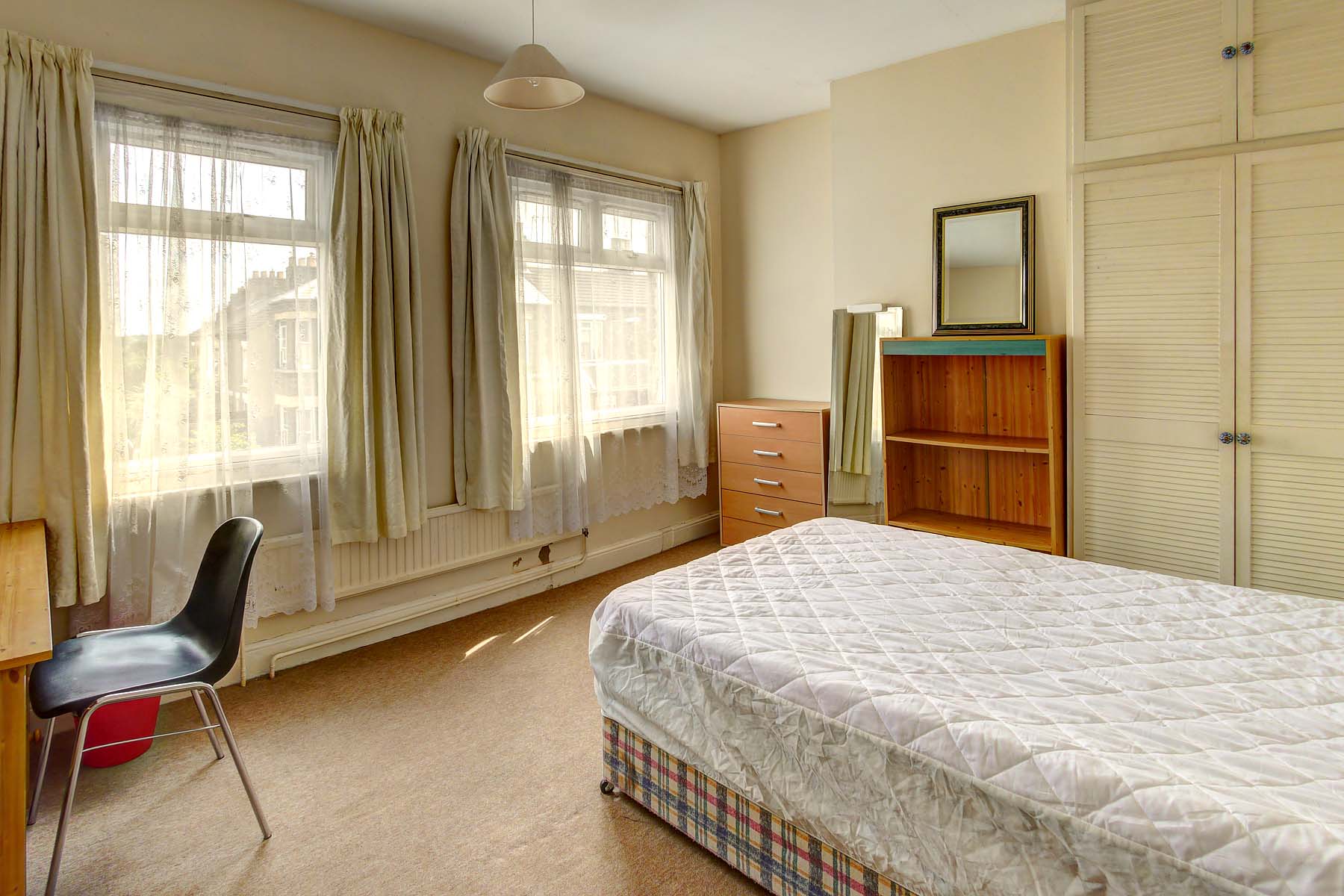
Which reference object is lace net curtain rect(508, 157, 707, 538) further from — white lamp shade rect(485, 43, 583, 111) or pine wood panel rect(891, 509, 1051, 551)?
pine wood panel rect(891, 509, 1051, 551)

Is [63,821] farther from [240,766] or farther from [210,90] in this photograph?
[210,90]

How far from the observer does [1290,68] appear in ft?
8.17

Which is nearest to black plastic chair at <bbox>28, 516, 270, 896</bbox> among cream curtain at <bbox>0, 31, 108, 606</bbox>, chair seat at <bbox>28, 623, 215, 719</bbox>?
chair seat at <bbox>28, 623, 215, 719</bbox>

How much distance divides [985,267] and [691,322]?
1806mm

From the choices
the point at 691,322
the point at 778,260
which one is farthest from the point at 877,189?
the point at 691,322

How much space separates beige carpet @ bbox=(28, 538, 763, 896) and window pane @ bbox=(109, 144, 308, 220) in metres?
1.87

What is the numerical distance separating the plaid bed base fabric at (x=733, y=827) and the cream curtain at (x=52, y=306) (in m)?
1.93

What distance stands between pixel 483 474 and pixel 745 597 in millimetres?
1906

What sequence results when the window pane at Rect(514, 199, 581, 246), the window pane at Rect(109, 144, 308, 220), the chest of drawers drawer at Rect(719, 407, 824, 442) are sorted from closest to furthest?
the window pane at Rect(109, 144, 308, 220) < the window pane at Rect(514, 199, 581, 246) < the chest of drawers drawer at Rect(719, 407, 824, 442)

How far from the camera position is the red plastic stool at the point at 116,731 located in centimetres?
236

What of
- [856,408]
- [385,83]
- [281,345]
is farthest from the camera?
[856,408]

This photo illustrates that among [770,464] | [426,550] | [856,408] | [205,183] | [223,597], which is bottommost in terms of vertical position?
[426,550]

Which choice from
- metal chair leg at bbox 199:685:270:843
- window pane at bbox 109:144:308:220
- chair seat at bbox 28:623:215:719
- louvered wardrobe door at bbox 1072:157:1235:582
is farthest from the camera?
louvered wardrobe door at bbox 1072:157:1235:582

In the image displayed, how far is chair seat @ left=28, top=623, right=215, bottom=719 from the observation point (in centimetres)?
179
